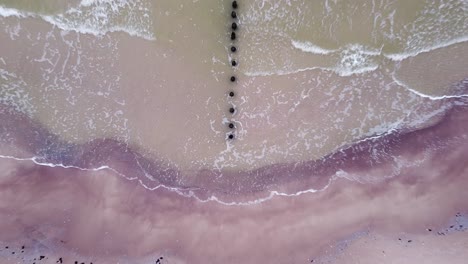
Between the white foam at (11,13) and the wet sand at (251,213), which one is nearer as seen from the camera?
the wet sand at (251,213)

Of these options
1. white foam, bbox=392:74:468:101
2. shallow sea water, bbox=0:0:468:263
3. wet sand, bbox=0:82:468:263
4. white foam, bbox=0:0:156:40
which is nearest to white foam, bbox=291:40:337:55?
shallow sea water, bbox=0:0:468:263

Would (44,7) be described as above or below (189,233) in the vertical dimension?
above

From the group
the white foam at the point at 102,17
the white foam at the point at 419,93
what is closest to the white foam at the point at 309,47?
the white foam at the point at 419,93

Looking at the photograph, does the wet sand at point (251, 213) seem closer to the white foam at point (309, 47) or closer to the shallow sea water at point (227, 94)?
the shallow sea water at point (227, 94)

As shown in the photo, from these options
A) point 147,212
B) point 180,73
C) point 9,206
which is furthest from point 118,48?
point 9,206

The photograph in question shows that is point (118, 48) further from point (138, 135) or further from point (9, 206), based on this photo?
point (9, 206)
